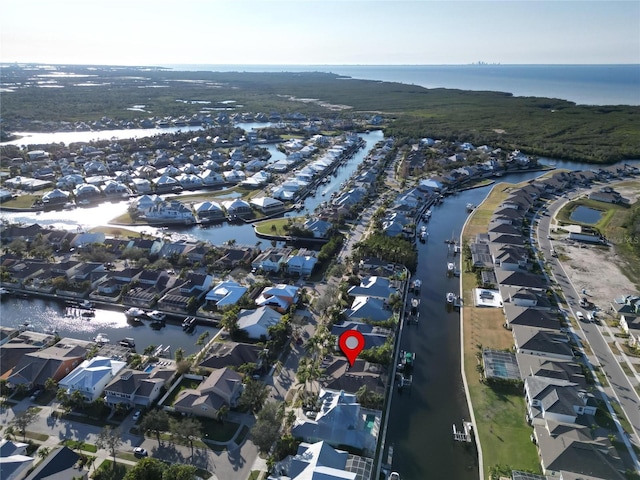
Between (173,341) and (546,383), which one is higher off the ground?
(546,383)

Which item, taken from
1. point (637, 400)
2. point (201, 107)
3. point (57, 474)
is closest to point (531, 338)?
point (637, 400)

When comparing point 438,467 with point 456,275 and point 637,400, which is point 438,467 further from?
point 456,275

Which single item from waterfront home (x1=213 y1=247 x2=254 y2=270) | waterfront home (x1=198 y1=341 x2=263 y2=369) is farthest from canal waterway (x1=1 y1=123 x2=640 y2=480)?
waterfront home (x1=213 y1=247 x2=254 y2=270)

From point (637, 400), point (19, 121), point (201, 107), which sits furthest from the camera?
point (201, 107)

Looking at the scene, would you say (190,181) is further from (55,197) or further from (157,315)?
(157,315)

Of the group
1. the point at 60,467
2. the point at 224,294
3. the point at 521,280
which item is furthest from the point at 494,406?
the point at 60,467

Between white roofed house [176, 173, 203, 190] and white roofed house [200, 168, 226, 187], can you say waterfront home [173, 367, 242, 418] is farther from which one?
white roofed house [200, 168, 226, 187]

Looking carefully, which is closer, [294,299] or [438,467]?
[438,467]
